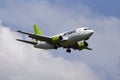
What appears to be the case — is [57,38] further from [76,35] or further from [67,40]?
[76,35]

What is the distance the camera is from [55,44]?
409 ft

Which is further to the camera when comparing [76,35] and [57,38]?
[57,38]

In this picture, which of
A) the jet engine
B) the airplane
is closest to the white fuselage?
the airplane

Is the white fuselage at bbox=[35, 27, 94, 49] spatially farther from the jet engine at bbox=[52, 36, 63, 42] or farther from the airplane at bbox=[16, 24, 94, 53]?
the jet engine at bbox=[52, 36, 63, 42]

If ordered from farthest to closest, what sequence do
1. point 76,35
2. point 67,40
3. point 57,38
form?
point 57,38
point 67,40
point 76,35

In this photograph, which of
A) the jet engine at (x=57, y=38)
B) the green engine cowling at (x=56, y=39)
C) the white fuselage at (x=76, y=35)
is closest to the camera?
the white fuselage at (x=76, y=35)

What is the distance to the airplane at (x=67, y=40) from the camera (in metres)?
120

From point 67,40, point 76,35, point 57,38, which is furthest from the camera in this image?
point 57,38

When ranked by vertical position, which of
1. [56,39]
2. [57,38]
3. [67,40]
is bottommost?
[67,40]

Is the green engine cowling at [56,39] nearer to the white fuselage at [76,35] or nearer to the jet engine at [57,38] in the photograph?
the jet engine at [57,38]

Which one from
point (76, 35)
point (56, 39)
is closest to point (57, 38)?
point (56, 39)

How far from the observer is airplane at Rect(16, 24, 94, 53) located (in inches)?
4715

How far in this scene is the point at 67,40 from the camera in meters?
121

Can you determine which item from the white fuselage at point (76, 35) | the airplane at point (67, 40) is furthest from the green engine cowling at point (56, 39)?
the white fuselage at point (76, 35)
